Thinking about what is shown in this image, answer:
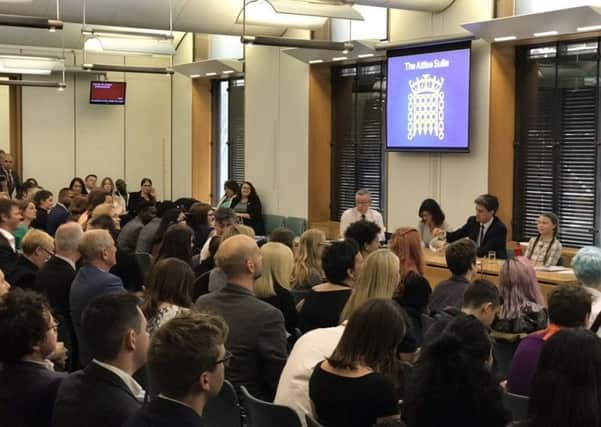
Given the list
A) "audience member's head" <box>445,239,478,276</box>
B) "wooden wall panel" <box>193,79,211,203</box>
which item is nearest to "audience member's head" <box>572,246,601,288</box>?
"audience member's head" <box>445,239,478,276</box>

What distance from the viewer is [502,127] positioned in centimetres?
929

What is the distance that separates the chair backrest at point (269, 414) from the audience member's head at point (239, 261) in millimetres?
890

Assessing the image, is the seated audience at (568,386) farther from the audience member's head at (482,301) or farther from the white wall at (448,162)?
the white wall at (448,162)

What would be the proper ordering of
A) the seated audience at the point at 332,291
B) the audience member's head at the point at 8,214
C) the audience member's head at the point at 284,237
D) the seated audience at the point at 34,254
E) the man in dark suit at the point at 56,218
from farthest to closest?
the man in dark suit at the point at 56,218 < the audience member's head at the point at 8,214 < the audience member's head at the point at 284,237 < the seated audience at the point at 34,254 < the seated audience at the point at 332,291

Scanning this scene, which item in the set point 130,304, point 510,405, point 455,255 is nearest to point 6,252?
point 455,255

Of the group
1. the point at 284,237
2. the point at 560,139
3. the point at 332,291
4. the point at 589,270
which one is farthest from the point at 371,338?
the point at 560,139

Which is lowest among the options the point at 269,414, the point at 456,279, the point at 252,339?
the point at 269,414

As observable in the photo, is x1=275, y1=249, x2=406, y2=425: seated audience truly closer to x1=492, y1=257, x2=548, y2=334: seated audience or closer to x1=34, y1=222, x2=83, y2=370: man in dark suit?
x1=492, y1=257, x2=548, y2=334: seated audience

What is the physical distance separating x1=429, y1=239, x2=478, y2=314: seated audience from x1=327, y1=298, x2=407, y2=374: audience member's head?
206 cm

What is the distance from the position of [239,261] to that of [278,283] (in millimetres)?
842

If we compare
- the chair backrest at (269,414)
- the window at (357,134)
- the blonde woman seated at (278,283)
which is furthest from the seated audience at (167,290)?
the window at (357,134)

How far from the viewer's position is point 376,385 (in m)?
2.95

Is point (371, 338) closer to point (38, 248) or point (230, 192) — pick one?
point (38, 248)

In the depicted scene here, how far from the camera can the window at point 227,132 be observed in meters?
14.7
